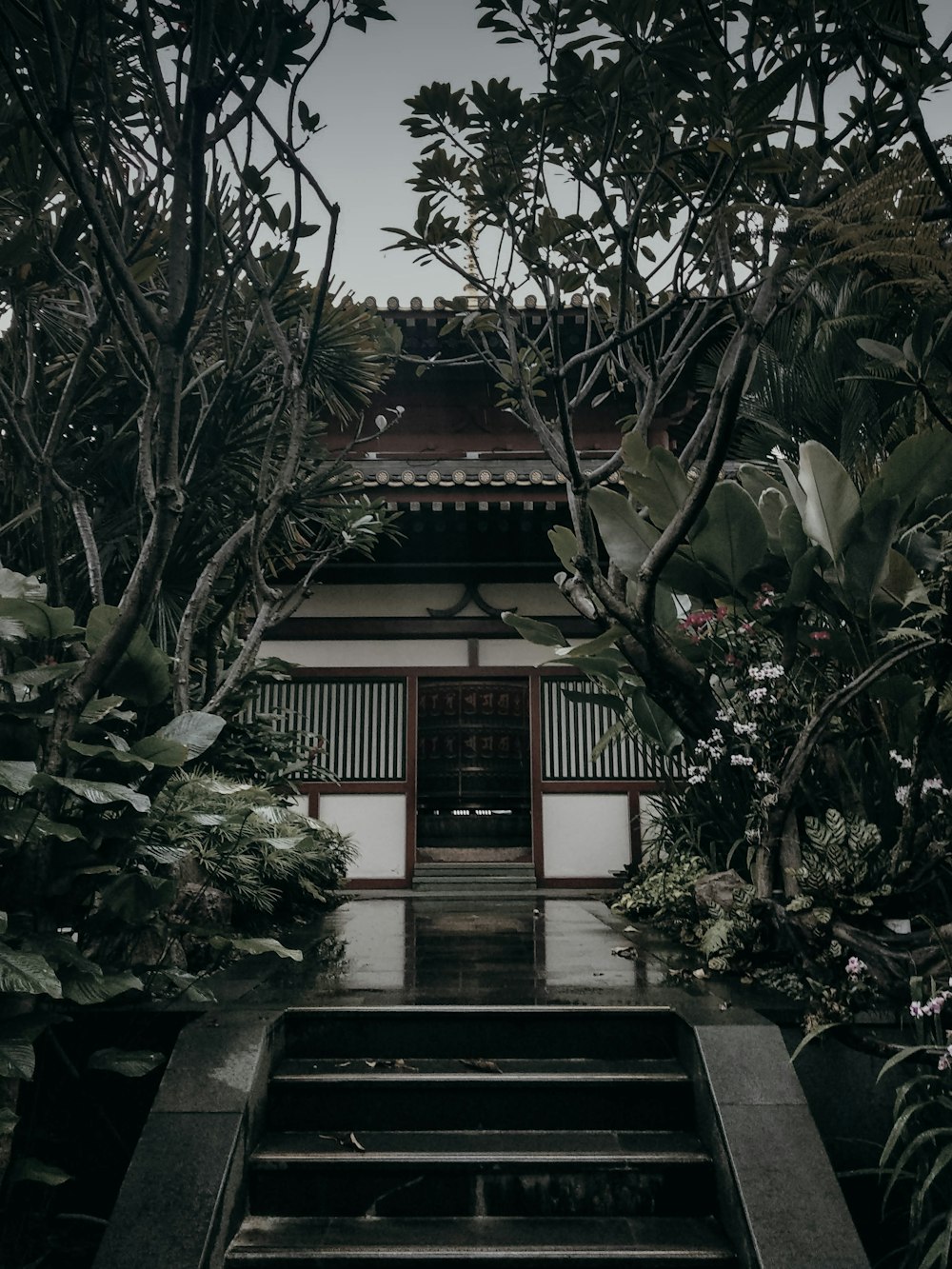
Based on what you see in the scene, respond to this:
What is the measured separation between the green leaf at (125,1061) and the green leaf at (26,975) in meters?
0.46

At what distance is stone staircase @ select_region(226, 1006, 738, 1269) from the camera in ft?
7.63

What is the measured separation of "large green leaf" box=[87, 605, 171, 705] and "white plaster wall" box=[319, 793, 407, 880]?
5072mm

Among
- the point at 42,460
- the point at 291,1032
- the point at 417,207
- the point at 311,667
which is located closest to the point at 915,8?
the point at 417,207

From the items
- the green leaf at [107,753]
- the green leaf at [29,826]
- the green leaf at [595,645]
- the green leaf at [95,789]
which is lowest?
the green leaf at [29,826]

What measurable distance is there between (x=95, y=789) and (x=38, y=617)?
2.03ft

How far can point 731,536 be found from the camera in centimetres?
431

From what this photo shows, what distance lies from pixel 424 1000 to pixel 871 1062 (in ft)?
5.01

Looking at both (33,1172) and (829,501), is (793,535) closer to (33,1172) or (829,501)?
(829,501)

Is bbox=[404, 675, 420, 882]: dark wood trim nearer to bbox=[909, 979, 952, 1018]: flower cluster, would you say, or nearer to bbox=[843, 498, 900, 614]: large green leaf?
bbox=[843, 498, 900, 614]: large green leaf

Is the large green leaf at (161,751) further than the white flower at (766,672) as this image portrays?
No

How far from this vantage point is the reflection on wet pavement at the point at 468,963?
327 cm

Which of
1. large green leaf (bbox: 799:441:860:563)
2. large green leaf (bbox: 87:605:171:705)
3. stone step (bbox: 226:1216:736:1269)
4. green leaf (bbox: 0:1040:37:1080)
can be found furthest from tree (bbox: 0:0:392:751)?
large green leaf (bbox: 799:441:860:563)

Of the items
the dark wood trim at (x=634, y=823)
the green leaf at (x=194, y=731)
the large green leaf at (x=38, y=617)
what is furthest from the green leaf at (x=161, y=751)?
the dark wood trim at (x=634, y=823)

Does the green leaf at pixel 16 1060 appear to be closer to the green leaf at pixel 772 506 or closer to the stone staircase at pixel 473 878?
the green leaf at pixel 772 506
